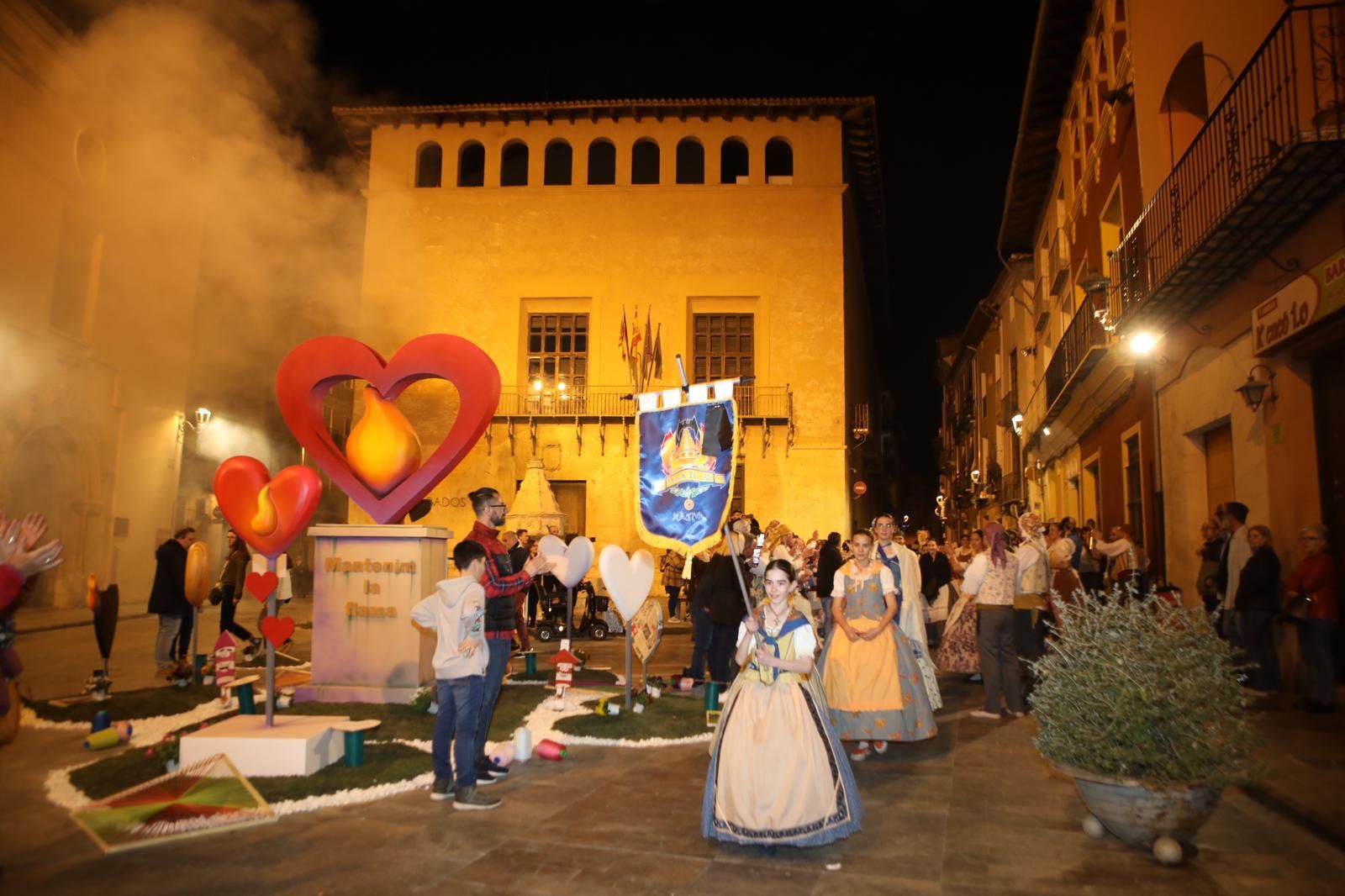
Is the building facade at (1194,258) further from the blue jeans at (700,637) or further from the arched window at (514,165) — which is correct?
the arched window at (514,165)

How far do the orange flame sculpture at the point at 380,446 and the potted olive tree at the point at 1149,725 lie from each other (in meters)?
5.88

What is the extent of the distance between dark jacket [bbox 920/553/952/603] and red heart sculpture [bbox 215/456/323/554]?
849 centimetres

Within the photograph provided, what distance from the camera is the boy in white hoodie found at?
16.5 feet

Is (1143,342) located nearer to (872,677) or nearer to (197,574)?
(872,677)

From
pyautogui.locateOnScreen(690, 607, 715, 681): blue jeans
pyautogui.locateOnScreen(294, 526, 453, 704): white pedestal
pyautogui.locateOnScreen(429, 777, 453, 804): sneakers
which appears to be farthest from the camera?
pyautogui.locateOnScreen(690, 607, 715, 681): blue jeans

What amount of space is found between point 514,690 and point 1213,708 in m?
6.34

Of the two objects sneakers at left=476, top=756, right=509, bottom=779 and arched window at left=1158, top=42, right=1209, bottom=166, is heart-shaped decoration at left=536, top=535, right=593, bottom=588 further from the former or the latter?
arched window at left=1158, top=42, right=1209, bottom=166

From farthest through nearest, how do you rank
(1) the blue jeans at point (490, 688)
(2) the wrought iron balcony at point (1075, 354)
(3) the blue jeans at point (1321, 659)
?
(2) the wrought iron balcony at point (1075, 354) < (3) the blue jeans at point (1321, 659) < (1) the blue jeans at point (490, 688)

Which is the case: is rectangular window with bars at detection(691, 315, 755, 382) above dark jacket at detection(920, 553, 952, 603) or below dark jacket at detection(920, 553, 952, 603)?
above

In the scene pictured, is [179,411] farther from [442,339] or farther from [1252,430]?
[1252,430]

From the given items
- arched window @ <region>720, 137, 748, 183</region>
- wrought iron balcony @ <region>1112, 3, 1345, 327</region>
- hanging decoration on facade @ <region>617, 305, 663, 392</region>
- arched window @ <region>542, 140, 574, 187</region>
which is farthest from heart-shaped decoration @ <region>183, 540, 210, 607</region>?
arched window @ <region>720, 137, 748, 183</region>


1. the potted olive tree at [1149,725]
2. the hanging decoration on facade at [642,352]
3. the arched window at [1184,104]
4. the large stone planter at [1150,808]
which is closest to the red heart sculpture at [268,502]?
the potted olive tree at [1149,725]

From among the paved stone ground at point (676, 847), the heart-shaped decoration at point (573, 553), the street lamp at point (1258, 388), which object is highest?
the street lamp at point (1258, 388)

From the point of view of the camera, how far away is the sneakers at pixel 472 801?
196 inches
